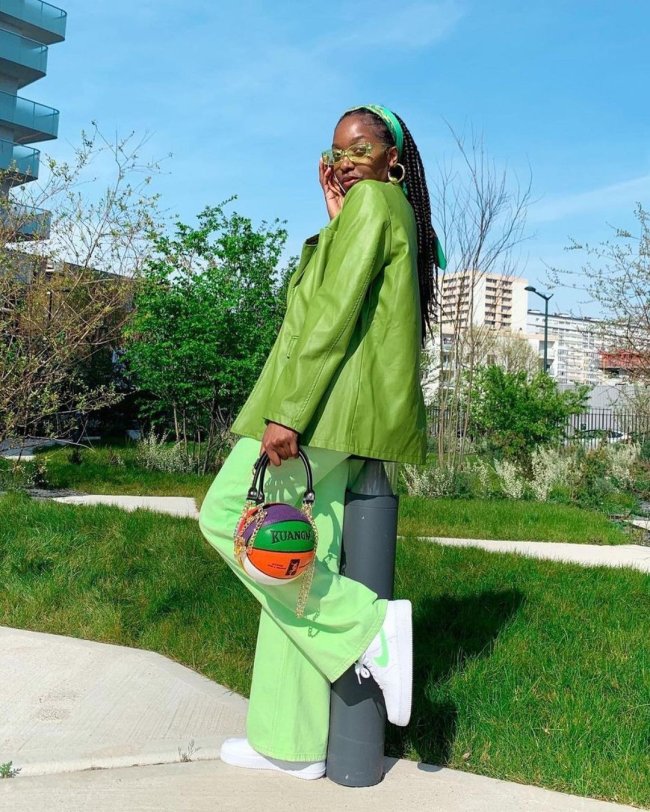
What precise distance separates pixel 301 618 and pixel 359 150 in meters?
1.44

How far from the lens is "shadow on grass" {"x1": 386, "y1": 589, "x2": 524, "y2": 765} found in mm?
2840

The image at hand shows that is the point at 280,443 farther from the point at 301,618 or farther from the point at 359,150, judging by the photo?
the point at 359,150

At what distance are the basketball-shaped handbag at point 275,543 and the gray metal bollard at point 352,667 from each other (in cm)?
25

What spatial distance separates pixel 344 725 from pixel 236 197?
34.3 feet

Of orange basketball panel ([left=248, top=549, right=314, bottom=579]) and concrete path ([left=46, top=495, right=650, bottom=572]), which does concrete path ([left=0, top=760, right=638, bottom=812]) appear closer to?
orange basketball panel ([left=248, top=549, right=314, bottom=579])

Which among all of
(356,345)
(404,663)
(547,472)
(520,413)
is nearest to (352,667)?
(404,663)

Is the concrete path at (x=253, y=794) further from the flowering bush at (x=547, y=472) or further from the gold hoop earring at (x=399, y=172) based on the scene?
the flowering bush at (x=547, y=472)

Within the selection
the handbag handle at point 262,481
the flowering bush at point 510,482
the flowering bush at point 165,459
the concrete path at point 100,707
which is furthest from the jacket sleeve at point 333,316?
the flowering bush at point 165,459

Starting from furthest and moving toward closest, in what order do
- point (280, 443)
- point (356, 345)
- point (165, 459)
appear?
point (165, 459)
point (356, 345)
point (280, 443)

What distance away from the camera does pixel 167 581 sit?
4621 mm

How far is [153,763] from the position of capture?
8.51 ft

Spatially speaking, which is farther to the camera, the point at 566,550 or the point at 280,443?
the point at 566,550

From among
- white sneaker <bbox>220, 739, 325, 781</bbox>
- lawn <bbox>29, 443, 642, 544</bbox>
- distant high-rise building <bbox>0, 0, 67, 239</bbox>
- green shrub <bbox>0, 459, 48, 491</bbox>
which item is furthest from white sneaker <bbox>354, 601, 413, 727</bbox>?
distant high-rise building <bbox>0, 0, 67, 239</bbox>

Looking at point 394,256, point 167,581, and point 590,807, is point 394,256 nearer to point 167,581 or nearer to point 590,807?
point 590,807
